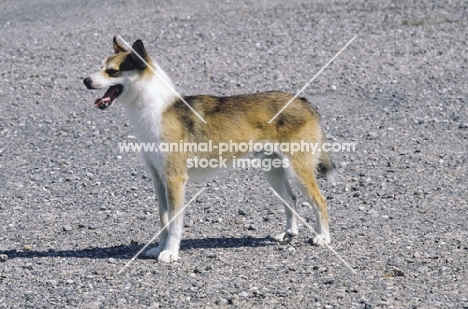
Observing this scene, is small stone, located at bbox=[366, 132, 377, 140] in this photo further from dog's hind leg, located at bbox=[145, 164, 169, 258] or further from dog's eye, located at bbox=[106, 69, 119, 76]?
dog's eye, located at bbox=[106, 69, 119, 76]

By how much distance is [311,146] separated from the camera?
7.70 metres

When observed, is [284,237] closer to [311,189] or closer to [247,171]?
[311,189]

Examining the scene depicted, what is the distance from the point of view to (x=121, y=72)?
730cm

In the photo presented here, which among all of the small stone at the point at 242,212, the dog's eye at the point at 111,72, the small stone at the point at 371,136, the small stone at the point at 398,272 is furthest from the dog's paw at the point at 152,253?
the small stone at the point at 371,136

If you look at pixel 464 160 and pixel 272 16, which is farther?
pixel 272 16

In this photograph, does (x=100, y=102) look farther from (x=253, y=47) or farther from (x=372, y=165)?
(x=253, y=47)

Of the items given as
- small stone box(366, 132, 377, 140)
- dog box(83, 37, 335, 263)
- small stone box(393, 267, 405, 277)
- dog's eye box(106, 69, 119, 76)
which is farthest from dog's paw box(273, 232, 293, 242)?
small stone box(366, 132, 377, 140)

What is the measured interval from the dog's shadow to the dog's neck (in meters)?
0.98

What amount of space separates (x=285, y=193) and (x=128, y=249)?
151 centimetres

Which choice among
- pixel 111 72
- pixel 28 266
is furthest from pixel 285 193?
pixel 28 266

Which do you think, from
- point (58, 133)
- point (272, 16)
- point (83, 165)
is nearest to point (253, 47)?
point (272, 16)

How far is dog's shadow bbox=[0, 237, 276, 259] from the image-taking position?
747cm

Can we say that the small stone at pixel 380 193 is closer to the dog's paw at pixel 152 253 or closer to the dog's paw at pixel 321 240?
the dog's paw at pixel 321 240

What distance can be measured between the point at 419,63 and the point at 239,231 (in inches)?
286
